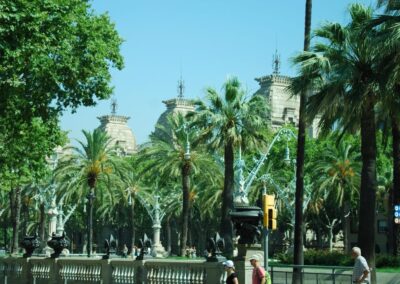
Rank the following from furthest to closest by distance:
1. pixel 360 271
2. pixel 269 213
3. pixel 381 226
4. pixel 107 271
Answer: pixel 381 226
pixel 107 271
pixel 269 213
pixel 360 271

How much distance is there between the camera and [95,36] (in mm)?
33531

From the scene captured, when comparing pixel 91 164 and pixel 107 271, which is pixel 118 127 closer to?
pixel 91 164

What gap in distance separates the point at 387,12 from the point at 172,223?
91999mm

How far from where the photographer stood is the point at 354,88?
29797 millimetres

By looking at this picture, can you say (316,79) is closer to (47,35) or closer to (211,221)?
(47,35)

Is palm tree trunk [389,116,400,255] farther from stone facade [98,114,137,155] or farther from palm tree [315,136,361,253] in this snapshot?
stone facade [98,114,137,155]

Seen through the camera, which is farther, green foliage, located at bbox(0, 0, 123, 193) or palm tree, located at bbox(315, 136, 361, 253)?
palm tree, located at bbox(315, 136, 361, 253)

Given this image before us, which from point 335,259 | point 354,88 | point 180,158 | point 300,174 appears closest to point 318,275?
point 300,174

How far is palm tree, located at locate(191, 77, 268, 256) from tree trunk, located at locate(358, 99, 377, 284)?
56.0 ft

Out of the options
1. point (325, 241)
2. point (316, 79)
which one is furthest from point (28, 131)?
point (325, 241)

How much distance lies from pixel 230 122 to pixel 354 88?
1829 cm

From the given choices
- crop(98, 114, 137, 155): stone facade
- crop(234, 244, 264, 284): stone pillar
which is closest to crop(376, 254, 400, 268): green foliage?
crop(234, 244, 264, 284): stone pillar

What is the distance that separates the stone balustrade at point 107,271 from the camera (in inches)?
907

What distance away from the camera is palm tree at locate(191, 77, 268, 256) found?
46938 mm
